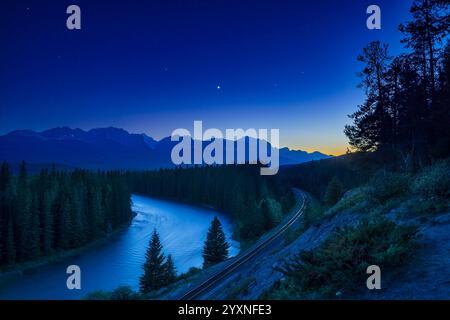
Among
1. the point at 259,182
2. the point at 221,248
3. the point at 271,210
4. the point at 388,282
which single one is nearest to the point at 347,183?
the point at 259,182

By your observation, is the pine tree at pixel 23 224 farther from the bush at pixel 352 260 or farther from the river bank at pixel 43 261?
the bush at pixel 352 260

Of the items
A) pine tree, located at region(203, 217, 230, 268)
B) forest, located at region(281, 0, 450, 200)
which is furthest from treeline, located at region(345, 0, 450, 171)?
pine tree, located at region(203, 217, 230, 268)

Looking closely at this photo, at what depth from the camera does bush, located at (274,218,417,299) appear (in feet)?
20.8

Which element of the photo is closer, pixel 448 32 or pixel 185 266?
pixel 448 32

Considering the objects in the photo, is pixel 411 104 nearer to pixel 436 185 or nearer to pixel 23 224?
pixel 436 185

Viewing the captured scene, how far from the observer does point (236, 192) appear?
85875 millimetres

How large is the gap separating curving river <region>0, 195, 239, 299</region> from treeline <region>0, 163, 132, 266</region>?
14.0 feet

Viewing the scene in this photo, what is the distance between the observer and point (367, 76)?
80.9 feet

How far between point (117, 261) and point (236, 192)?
141 ft

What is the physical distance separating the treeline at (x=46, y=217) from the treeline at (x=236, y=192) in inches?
1274

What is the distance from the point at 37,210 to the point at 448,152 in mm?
61715

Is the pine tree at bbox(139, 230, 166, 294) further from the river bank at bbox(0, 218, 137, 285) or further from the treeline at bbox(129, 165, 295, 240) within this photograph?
the river bank at bbox(0, 218, 137, 285)

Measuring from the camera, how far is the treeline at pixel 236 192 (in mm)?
51647

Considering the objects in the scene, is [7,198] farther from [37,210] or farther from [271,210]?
[271,210]
